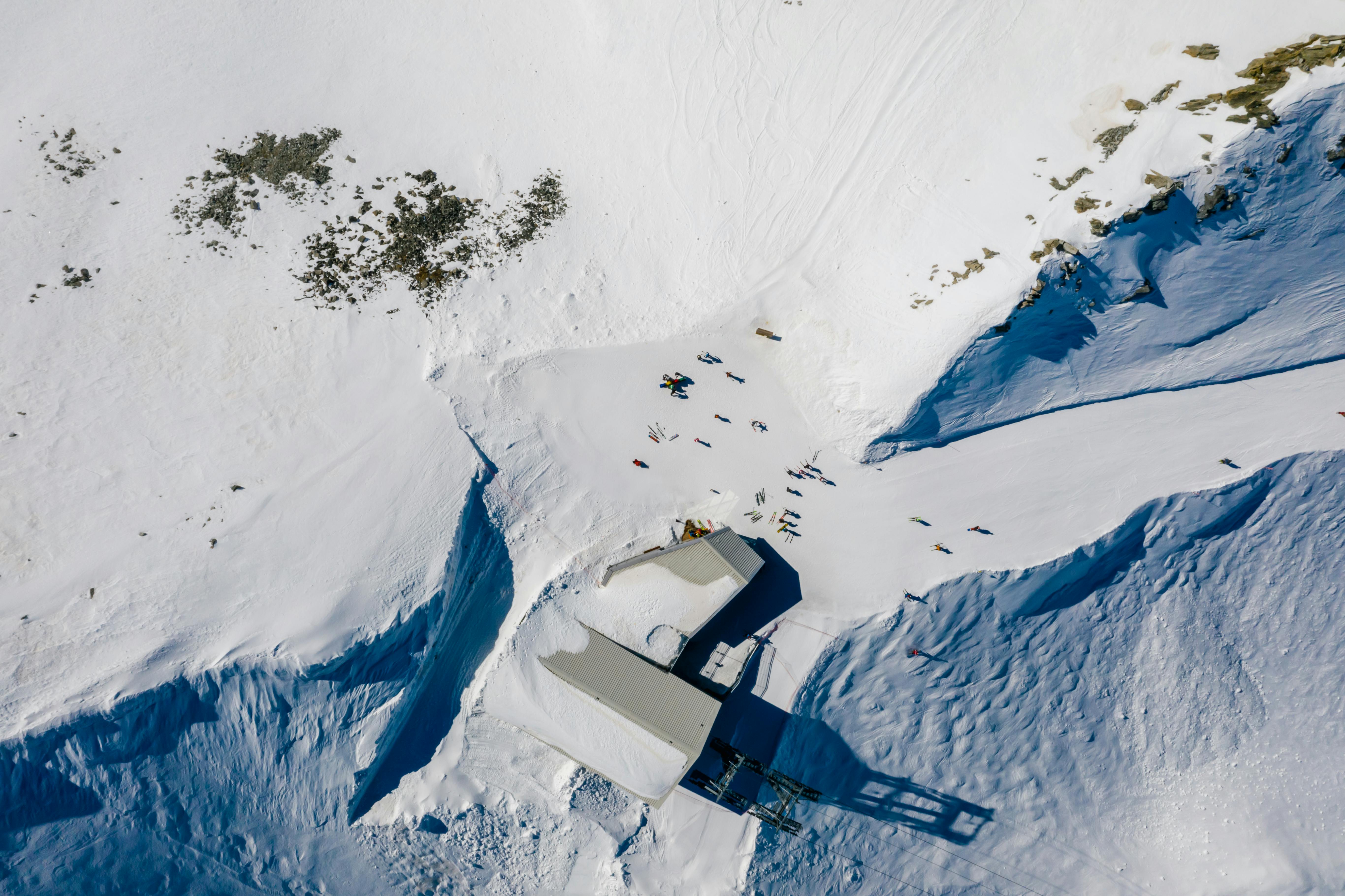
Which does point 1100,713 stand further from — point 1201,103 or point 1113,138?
point 1201,103

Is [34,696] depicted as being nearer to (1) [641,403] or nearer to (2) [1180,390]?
(1) [641,403]

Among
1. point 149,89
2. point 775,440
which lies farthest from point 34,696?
point 775,440

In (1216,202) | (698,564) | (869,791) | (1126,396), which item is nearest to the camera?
(1216,202)

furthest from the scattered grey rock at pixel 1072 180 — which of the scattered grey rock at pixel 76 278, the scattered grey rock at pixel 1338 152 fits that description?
the scattered grey rock at pixel 76 278

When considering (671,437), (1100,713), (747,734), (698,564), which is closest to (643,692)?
(698,564)

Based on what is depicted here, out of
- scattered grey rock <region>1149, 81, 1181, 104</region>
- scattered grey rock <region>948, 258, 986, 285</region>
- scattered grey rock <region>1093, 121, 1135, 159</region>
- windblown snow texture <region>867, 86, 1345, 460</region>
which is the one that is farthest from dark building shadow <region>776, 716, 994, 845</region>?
scattered grey rock <region>1149, 81, 1181, 104</region>

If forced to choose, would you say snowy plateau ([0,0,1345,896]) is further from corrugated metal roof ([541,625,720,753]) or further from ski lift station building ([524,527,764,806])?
corrugated metal roof ([541,625,720,753])
